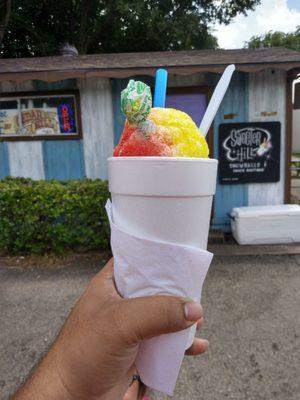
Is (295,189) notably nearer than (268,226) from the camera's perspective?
No

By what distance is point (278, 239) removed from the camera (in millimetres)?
6426

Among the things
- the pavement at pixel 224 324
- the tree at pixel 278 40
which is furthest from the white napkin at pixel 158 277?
the tree at pixel 278 40

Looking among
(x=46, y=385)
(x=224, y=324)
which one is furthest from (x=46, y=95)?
(x=46, y=385)

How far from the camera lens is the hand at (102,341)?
1270 millimetres

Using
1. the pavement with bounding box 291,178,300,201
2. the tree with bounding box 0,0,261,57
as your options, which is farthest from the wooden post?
the tree with bounding box 0,0,261,57

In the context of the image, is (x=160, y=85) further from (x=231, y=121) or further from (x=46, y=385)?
(x=231, y=121)

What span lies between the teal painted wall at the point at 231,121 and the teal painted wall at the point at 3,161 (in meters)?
4.07

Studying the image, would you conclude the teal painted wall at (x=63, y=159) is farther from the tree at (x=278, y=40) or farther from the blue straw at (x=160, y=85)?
the tree at (x=278, y=40)

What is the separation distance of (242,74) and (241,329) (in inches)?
187

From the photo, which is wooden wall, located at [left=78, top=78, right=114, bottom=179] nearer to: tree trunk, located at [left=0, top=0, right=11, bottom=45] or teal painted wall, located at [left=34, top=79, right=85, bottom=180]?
teal painted wall, located at [left=34, top=79, right=85, bottom=180]

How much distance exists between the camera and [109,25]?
54.3 feet

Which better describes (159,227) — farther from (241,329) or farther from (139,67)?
(139,67)

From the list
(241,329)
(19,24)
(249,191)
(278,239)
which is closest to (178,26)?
(19,24)

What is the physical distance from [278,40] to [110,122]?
36.2 m
